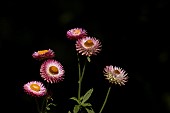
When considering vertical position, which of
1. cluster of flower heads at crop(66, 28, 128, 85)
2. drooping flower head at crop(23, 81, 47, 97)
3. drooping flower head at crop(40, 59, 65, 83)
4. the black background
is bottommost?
drooping flower head at crop(23, 81, 47, 97)

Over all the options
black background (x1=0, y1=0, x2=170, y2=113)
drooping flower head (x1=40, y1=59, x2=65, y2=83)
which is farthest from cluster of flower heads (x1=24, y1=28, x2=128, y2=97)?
black background (x1=0, y1=0, x2=170, y2=113)

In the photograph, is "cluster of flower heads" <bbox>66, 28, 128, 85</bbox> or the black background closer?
"cluster of flower heads" <bbox>66, 28, 128, 85</bbox>

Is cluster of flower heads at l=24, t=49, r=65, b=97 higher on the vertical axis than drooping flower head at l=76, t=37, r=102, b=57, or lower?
lower

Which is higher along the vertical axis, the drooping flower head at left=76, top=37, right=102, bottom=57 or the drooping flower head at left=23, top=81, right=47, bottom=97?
the drooping flower head at left=76, top=37, right=102, bottom=57

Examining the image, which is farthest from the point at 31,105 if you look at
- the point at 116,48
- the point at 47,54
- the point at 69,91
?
the point at 47,54

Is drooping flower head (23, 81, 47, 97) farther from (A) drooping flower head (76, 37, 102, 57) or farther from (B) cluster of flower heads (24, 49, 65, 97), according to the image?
(A) drooping flower head (76, 37, 102, 57)

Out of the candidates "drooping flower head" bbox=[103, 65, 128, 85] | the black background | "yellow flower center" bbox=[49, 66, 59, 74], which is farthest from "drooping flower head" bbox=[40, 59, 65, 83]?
the black background

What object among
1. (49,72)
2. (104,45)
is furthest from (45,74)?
(104,45)

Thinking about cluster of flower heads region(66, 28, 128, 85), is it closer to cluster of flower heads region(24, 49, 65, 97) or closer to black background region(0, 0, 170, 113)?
cluster of flower heads region(24, 49, 65, 97)
